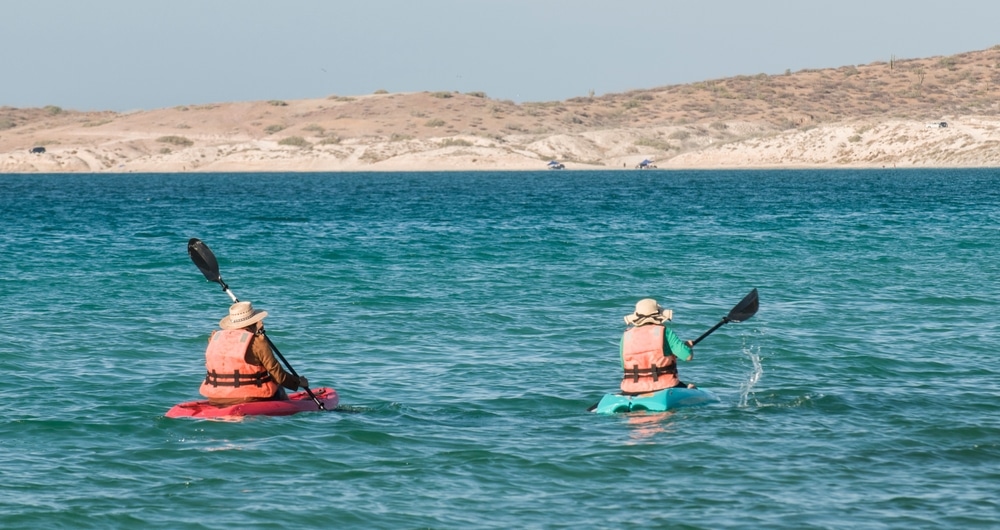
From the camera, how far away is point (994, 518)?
36.3ft

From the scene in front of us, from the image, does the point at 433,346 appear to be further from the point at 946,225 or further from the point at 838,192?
the point at 838,192

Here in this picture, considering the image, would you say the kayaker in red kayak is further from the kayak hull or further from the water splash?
the water splash

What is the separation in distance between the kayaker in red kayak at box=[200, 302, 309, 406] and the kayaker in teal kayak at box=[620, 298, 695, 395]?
392cm

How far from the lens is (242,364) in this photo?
1449cm

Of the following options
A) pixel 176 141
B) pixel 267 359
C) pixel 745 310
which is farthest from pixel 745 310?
pixel 176 141

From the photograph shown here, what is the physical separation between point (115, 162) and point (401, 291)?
134 m

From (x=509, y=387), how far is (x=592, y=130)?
139 metres

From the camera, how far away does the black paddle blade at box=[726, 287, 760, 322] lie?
1688 cm

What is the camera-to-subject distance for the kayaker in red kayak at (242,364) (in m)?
14.3

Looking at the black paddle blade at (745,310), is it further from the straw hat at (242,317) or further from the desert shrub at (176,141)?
the desert shrub at (176,141)

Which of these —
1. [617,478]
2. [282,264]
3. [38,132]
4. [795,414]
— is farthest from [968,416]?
[38,132]

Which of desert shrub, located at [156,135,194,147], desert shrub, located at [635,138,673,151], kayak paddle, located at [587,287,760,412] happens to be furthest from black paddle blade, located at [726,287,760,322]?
desert shrub, located at [156,135,194,147]

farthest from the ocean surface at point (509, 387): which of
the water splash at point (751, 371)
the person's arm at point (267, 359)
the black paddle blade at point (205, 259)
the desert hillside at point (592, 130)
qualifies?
the desert hillside at point (592, 130)

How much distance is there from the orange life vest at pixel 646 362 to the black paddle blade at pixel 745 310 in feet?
6.30
